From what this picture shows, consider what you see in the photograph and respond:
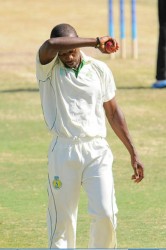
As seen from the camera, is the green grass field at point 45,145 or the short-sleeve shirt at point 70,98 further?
the green grass field at point 45,145

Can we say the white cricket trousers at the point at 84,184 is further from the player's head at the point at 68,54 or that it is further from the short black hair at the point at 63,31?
the short black hair at the point at 63,31

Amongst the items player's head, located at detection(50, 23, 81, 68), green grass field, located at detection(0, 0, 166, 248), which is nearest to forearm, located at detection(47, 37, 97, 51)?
player's head, located at detection(50, 23, 81, 68)

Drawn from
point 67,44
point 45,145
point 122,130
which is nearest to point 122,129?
point 122,130

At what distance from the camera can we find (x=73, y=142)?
27.8 feet

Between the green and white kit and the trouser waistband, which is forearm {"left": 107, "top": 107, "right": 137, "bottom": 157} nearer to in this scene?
the green and white kit

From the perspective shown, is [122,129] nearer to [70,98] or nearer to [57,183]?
[70,98]

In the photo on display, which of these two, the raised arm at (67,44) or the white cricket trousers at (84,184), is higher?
the raised arm at (67,44)

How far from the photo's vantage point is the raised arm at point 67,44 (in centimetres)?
826

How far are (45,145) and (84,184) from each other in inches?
296

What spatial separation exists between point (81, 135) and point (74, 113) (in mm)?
183

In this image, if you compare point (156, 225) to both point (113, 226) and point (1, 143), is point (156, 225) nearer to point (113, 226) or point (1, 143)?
point (113, 226)

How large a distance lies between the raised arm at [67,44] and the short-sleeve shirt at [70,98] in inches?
2.9

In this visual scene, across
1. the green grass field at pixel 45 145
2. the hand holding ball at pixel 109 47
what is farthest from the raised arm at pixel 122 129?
the green grass field at pixel 45 145

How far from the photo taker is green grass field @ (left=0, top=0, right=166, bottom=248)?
11.1 m
